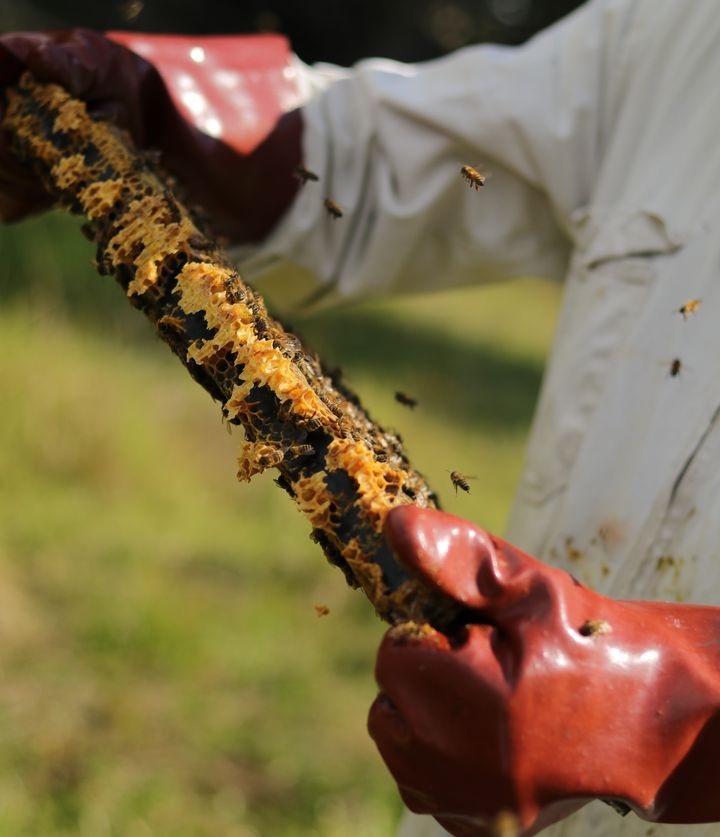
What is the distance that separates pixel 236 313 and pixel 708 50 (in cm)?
127

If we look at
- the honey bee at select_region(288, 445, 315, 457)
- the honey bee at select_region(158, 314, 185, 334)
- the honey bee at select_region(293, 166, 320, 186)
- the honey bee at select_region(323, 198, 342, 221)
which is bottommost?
the honey bee at select_region(323, 198, 342, 221)

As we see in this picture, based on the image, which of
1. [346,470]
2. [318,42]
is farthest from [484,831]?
[318,42]

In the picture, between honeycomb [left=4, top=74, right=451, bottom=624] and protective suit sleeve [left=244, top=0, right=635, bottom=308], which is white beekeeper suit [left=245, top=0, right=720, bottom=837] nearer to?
protective suit sleeve [left=244, top=0, right=635, bottom=308]

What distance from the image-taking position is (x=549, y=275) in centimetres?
266

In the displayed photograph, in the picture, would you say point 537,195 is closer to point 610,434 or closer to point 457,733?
point 610,434

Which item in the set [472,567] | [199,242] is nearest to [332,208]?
[199,242]

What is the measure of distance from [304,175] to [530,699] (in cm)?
151

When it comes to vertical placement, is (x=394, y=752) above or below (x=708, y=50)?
below

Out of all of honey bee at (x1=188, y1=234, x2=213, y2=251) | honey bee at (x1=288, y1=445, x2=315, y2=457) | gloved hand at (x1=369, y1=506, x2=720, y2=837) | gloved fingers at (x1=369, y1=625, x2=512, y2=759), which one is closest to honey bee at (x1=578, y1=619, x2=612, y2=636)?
gloved hand at (x1=369, y1=506, x2=720, y2=837)

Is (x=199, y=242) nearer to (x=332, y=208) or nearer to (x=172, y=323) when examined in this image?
(x=172, y=323)

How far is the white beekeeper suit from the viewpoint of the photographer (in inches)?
74.6

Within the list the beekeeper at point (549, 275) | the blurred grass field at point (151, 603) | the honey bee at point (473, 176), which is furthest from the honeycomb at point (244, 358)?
the blurred grass field at point (151, 603)

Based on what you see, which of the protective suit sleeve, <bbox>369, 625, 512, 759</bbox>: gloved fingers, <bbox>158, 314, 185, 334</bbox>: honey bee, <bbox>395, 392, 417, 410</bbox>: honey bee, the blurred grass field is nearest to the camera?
<bbox>369, 625, 512, 759</bbox>: gloved fingers

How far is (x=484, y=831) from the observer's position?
51.9 inches
